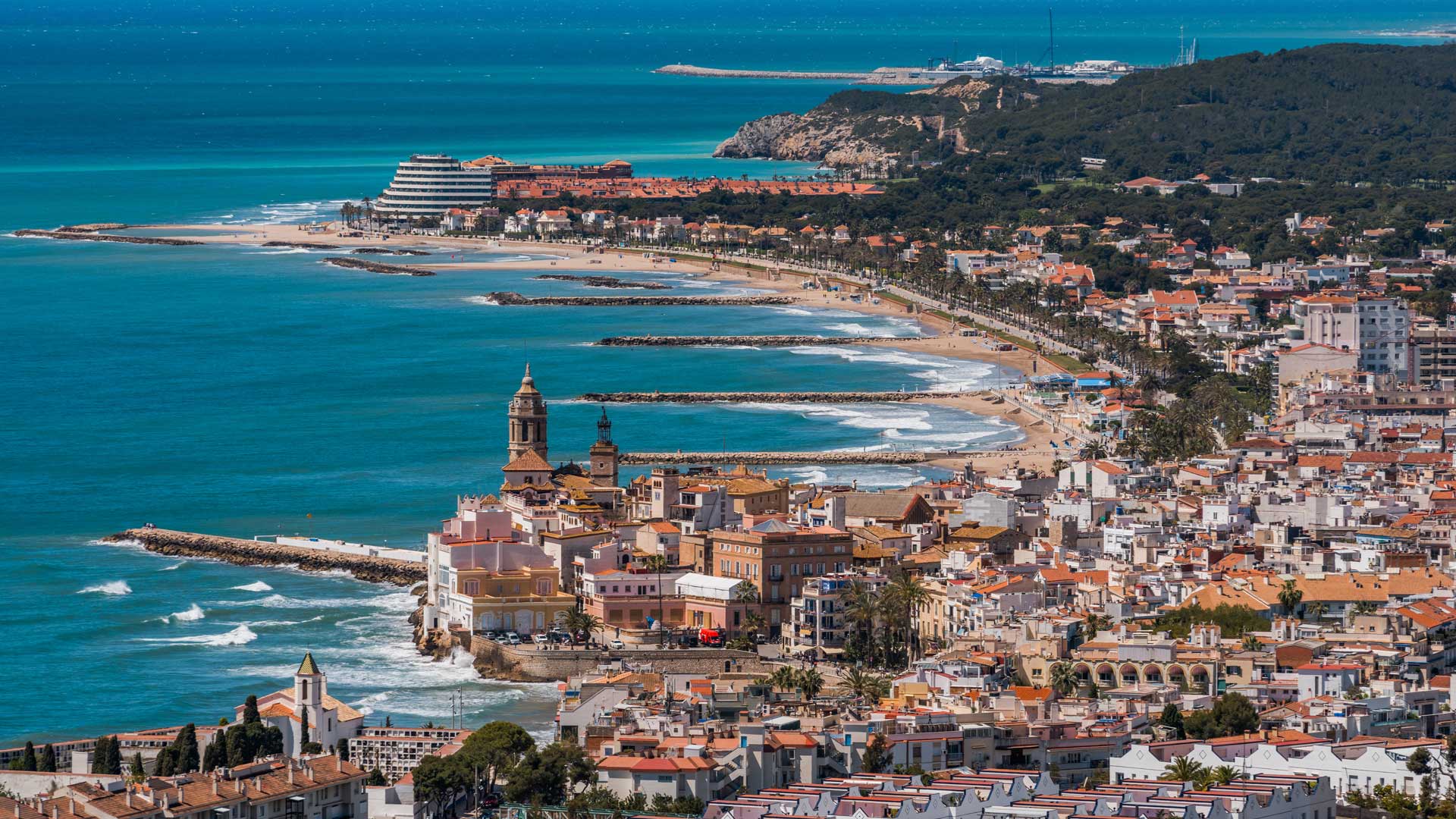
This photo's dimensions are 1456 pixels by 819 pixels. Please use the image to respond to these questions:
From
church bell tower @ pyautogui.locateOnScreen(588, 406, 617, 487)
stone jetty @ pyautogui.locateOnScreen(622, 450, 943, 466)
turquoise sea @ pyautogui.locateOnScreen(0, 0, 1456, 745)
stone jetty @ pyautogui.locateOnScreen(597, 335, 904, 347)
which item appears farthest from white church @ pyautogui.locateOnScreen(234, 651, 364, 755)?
stone jetty @ pyautogui.locateOnScreen(597, 335, 904, 347)

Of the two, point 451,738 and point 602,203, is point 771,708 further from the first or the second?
point 602,203

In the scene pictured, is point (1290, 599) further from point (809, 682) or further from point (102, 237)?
point (102, 237)

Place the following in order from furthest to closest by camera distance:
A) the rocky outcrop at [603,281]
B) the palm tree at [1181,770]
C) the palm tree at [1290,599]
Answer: the rocky outcrop at [603,281] → the palm tree at [1290,599] → the palm tree at [1181,770]

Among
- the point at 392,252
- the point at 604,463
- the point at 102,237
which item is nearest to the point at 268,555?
the point at 604,463

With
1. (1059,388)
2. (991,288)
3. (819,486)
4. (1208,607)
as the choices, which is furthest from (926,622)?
(991,288)

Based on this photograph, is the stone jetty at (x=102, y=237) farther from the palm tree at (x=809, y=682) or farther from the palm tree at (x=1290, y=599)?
the palm tree at (x=809, y=682)

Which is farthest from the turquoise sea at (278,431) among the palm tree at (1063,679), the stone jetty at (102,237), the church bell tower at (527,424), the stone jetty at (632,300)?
the palm tree at (1063,679)
